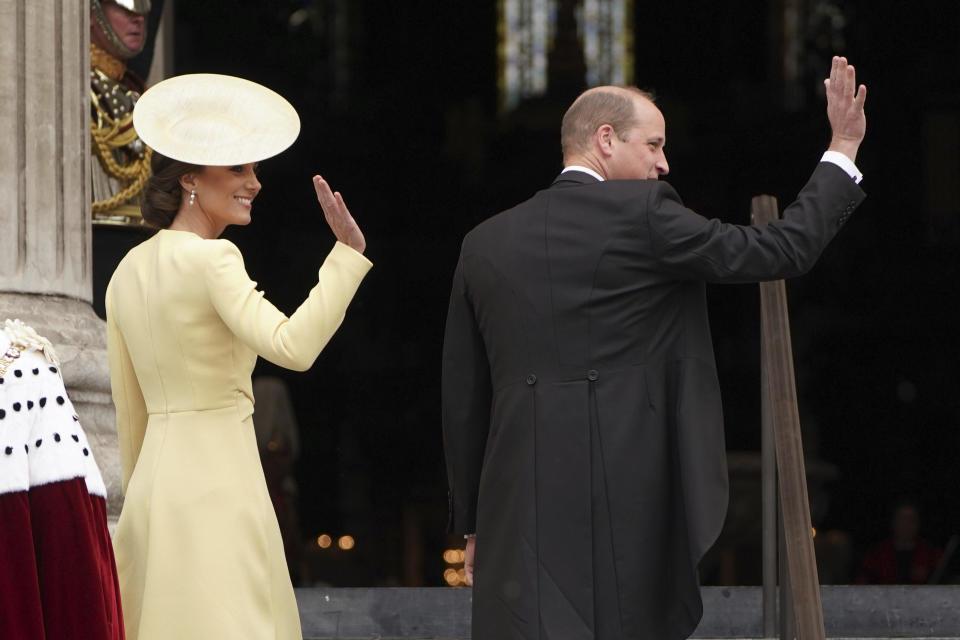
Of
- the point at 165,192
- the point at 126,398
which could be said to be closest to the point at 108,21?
the point at 165,192

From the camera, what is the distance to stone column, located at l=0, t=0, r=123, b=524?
505cm

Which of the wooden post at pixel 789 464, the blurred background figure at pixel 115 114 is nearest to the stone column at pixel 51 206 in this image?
the blurred background figure at pixel 115 114

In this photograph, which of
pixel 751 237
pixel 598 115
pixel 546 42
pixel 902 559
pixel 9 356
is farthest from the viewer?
pixel 546 42

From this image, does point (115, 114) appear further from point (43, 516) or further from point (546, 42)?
point (546, 42)

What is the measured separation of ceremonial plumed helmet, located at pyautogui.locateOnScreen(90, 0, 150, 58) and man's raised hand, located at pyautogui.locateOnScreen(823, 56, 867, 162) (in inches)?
139

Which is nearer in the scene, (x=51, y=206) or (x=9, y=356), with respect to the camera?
Result: (x=9, y=356)

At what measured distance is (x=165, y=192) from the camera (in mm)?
3723

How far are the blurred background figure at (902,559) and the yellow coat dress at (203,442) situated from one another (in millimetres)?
7441

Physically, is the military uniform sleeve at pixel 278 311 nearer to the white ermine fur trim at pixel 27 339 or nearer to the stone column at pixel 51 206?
the white ermine fur trim at pixel 27 339

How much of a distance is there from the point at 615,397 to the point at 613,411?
0.10 ft

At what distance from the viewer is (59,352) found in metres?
4.96

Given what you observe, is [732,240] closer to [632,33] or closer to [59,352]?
[59,352]

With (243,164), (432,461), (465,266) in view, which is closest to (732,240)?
(465,266)

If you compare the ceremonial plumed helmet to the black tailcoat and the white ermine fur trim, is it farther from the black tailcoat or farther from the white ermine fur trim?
the white ermine fur trim
